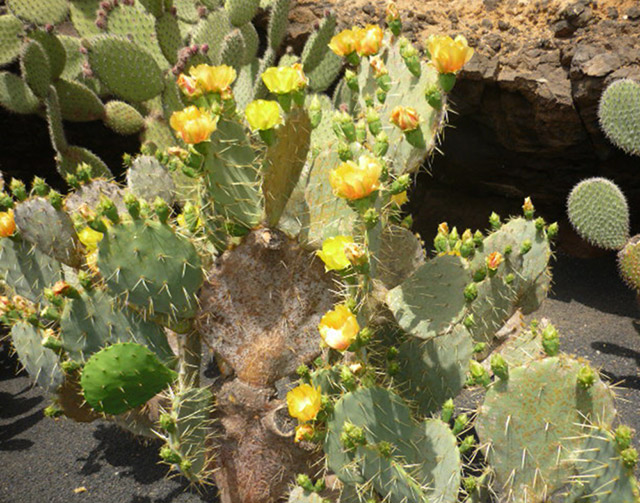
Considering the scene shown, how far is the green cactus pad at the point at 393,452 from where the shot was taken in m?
1.21

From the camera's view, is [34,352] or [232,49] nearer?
[34,352]

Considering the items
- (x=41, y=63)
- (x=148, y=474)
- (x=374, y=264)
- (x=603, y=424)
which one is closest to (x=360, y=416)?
(x=374, y=264)

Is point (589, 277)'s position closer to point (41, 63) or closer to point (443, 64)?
point (443, 64)

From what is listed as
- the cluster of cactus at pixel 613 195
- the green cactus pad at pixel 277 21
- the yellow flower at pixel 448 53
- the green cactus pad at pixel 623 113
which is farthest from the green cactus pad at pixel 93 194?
the green cactus pad at pixel 623 113

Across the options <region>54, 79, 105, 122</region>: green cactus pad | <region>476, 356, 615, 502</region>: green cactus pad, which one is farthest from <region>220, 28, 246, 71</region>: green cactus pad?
<region>476, 356, 615, 502</region>: green cactus pad

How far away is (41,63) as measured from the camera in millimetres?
2766

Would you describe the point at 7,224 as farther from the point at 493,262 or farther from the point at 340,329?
the point at 493,262

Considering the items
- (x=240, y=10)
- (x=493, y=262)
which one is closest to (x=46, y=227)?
(x=493, y=262)

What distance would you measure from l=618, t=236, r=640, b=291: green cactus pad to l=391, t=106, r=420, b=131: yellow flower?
1520mm

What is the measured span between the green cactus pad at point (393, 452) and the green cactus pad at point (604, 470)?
251 millimetres

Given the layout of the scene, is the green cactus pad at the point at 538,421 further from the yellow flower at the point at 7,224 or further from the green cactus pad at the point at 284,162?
the yellow flower at the point at 7,224

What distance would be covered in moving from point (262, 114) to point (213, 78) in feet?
0.43

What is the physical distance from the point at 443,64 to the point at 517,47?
2049mm

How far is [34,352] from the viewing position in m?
1.68
